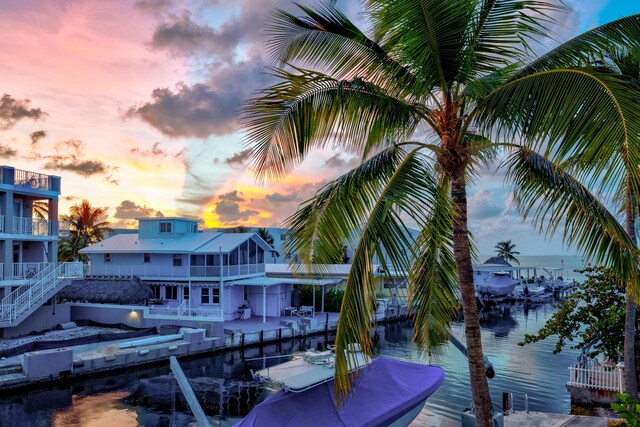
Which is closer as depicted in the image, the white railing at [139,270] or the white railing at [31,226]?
the white railing at [31,226]

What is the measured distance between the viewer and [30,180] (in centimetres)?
3191

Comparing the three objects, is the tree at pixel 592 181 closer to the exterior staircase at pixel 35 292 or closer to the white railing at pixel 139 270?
the exterior staircase at pixel 35 292

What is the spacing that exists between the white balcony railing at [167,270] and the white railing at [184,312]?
11.8 ft

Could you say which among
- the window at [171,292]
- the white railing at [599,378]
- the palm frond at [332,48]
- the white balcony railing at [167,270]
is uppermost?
the palm frond at [332,48]

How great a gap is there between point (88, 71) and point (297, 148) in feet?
49.1

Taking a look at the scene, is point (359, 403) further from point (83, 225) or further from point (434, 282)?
point (83, 225)

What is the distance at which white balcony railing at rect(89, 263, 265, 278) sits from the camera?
3622 centimetres

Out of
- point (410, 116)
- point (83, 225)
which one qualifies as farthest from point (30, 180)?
point (410, 116)

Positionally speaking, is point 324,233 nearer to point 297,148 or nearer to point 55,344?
point 297,148

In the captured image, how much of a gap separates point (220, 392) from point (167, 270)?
19.1 meters

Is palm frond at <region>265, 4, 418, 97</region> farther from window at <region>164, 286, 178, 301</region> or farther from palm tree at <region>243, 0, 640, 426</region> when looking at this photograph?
window at <region>164, 286, 178, 301</region>

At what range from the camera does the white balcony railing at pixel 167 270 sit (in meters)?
36.2

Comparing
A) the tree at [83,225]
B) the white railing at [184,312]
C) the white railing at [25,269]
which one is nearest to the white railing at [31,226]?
the white railing at [25,269]

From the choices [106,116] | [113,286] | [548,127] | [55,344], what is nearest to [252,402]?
[55,344]
